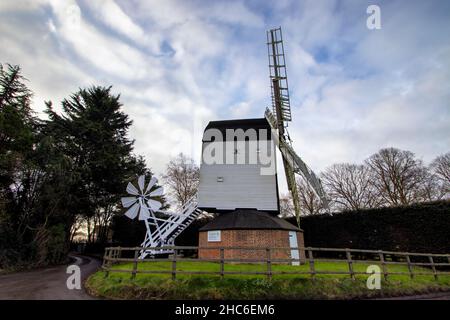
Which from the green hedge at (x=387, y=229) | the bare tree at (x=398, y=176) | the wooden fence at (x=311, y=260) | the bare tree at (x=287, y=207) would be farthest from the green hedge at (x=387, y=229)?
the bare tree at (x=287, y=207)

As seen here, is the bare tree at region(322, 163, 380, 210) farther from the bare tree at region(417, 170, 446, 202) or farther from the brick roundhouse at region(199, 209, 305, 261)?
the brick roundhouse at region(199, 209, 305, 261)

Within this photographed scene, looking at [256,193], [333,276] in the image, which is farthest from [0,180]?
[333,276]

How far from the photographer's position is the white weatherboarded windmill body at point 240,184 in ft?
49.0

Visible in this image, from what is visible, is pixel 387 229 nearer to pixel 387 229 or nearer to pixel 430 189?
pixel 387 229

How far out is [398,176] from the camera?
90.4 feet

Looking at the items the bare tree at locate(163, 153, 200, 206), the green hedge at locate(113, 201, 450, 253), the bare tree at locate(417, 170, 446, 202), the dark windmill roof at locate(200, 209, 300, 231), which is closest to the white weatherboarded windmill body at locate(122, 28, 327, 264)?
the dark windmill roof at locate(200, 209, 300, 231)

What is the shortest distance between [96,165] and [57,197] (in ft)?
15.9

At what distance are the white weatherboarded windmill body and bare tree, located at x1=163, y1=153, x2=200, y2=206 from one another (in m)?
12.9

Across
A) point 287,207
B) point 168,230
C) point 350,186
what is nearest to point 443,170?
Result: point 350,186

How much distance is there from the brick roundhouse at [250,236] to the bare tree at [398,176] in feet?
63.6

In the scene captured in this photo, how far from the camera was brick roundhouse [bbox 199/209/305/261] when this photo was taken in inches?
532

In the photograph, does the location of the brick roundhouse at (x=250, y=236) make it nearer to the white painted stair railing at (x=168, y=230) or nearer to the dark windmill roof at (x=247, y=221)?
the dark windmill roof at (x=247, y=221)

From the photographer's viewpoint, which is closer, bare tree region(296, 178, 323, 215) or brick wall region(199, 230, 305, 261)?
brick wall region(199, 230, 305, 261)
